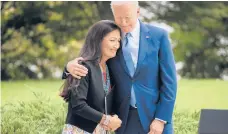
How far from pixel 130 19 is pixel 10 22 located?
4314 millimetres

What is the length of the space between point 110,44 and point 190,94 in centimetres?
251

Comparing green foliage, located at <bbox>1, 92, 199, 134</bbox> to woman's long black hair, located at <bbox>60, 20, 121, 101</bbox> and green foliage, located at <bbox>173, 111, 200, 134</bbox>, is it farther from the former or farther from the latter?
woman's long black hair, located at <bbox>60, 20, 121, 101</bbox>

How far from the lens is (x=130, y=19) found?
280 cm

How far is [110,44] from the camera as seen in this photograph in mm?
2811

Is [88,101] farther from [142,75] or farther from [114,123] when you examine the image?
[142,75]

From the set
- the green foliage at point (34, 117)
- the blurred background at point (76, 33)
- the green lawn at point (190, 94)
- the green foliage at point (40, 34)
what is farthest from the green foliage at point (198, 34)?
the green foliage at point (34, 117)

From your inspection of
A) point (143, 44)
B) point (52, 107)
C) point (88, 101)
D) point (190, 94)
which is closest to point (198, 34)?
point (190, 94)

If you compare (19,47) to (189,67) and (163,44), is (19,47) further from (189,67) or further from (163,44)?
(163,44)

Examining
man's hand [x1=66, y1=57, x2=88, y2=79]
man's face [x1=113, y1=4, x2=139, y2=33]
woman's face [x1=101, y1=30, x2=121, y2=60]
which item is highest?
man's face [x1=113, y1=4, x2=139, y2=33]

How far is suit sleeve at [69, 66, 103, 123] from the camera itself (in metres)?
2.74

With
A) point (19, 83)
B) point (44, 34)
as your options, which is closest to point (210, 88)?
point (19, 83)

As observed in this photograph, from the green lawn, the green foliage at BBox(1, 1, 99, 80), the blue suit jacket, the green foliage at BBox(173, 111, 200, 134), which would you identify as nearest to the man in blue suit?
the blue suit jacket

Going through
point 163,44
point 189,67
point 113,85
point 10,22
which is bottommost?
point 189,67

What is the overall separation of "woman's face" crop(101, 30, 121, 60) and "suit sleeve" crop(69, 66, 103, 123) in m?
0.16
